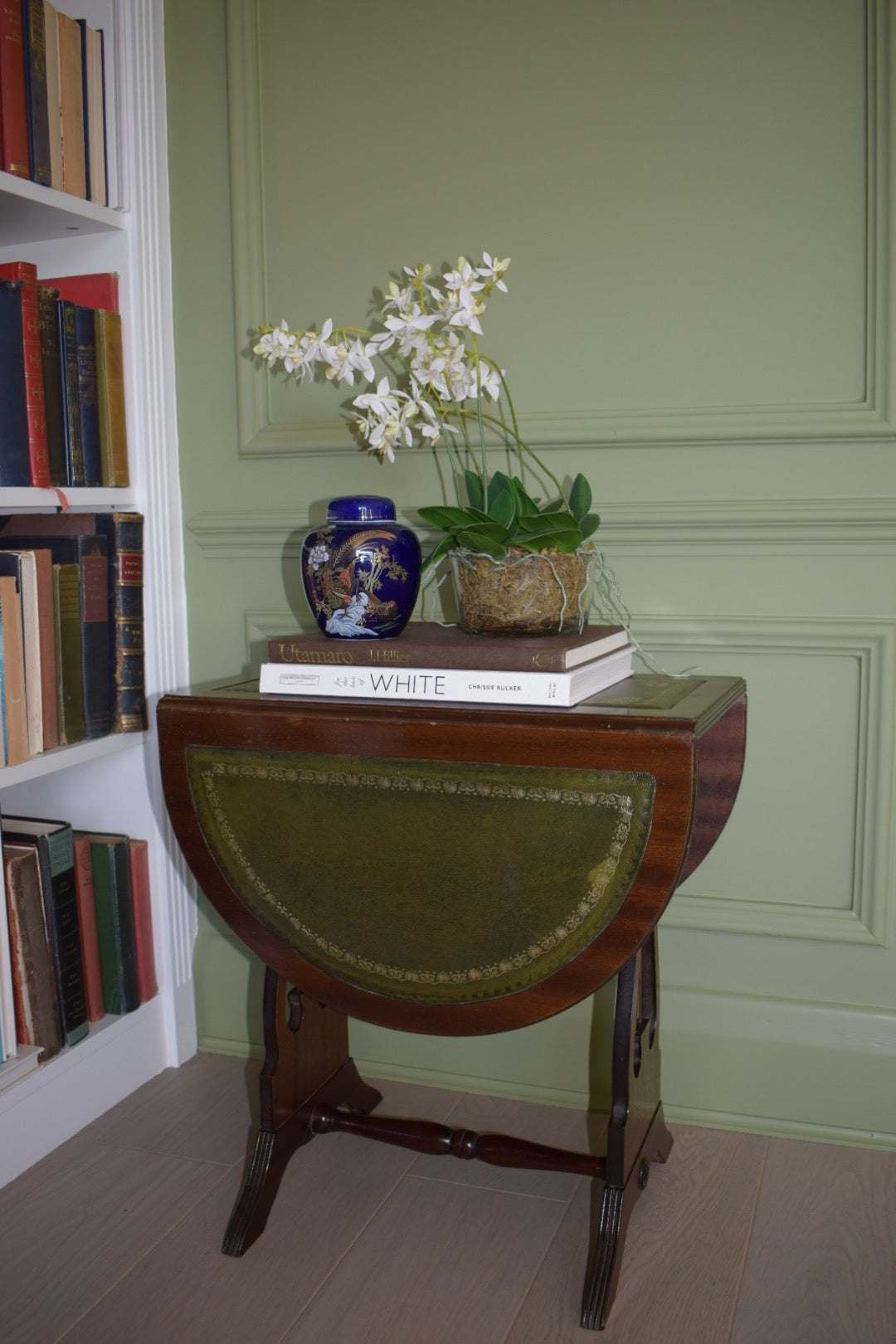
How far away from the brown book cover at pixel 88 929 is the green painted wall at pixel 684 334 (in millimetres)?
550

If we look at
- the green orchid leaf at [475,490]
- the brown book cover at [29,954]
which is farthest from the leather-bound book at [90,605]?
the green orchid leaf at [475,490]

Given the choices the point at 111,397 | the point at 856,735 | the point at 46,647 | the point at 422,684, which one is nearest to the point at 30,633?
the point at 46,647

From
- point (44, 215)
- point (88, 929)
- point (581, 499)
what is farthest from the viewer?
→ point (88, 929)

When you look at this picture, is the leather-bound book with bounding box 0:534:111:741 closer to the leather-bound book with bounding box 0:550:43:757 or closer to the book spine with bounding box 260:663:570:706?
the leather-bound book with bounding box 0:550:43:757

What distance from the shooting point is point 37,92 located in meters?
1.66

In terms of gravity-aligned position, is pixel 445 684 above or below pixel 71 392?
below

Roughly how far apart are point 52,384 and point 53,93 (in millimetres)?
435

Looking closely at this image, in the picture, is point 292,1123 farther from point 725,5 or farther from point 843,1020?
point 725,5

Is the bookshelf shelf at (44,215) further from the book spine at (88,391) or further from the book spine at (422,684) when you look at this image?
the book spine at (422,684)

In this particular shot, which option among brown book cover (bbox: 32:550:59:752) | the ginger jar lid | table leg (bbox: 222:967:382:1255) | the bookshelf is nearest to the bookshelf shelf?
the bookshelf

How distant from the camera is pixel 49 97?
1.69m

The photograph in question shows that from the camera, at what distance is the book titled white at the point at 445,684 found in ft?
4.21

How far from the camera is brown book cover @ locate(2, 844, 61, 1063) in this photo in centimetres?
169

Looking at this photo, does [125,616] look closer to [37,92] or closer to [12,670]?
[12,670]
